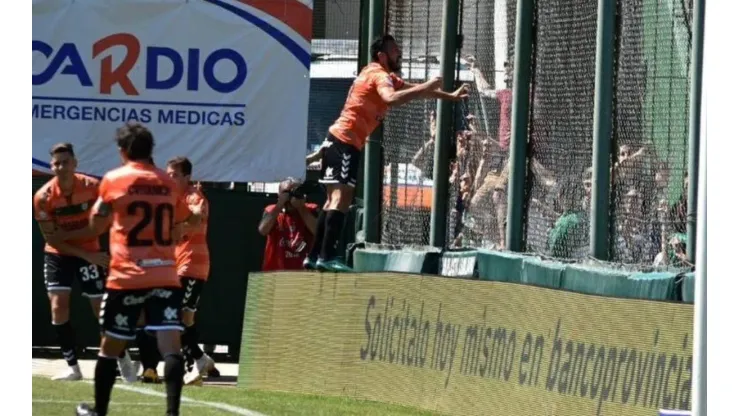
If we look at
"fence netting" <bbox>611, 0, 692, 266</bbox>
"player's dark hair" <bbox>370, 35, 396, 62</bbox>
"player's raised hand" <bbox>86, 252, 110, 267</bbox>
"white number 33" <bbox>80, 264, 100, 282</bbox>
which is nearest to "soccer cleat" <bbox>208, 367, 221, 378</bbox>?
"white number 33" <bbox>80, 264, 100, 282</bbox>

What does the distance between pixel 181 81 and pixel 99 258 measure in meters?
3.88

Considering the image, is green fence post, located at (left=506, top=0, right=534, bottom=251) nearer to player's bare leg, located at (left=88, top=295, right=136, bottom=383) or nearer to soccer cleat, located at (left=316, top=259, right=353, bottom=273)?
soccer cleat, located at (left=316, top=259, right=353, bottom=273)

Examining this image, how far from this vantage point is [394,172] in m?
13.6

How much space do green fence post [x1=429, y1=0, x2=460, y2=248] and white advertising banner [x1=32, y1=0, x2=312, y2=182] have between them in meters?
3.88

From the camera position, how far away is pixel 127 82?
1609 cm

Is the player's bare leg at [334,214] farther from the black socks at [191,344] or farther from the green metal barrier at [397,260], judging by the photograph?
the black socks at [191,344]

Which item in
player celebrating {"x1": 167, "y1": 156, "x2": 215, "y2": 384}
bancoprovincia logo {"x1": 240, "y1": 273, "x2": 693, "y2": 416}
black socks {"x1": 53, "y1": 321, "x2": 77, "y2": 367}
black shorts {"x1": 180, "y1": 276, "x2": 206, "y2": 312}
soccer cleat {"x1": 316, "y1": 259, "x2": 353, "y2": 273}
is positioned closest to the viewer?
bancoprovincia logo {"x1": 240, "y1": 273, "x2": 693, "y2": 416}

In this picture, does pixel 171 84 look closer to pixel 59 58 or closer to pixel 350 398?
pixel 59 58

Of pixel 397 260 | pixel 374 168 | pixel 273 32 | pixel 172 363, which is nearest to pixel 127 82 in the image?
pixel 273 32

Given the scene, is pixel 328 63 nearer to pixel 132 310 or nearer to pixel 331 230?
pixel 331 230

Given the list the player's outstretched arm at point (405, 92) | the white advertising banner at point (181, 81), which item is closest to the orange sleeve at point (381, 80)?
the player's outstretched arm at point (405, 92)

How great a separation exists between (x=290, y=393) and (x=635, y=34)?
12.8 ft

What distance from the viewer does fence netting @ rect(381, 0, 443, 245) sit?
1308 cm

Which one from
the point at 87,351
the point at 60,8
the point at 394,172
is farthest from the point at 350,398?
the point at 60,8
